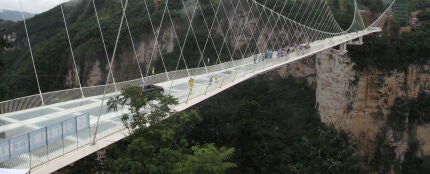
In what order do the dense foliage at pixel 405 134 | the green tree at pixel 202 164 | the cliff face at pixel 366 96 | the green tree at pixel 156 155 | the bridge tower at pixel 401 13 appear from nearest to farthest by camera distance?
1. the green tree at pixel 156 155
2. the green tree at pixel 202 164
3. the dense foliage at pixel 405 134
4. the cliff face at pixel 366 96
5. the bridge tower at pixel 401 13

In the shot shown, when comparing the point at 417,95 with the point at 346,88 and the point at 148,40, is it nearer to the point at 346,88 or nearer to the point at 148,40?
the point at 346,88

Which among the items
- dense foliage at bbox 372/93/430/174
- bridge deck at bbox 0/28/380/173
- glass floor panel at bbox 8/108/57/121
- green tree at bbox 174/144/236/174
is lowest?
dense foliage at bbox 372/93/430/174

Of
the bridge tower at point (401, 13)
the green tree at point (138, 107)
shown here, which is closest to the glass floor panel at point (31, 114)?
the green tree at point (138, 107)

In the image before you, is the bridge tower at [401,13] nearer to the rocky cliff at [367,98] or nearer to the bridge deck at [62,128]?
the rocky cliff at [367,98]

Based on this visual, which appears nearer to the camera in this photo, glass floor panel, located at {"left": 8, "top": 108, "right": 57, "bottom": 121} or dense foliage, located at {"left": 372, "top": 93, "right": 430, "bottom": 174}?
glass floor panel, located at {"left": 8, "top": 108, "right": 57, "bottom": 121}

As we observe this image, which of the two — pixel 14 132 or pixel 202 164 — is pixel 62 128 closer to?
pixel 14 132

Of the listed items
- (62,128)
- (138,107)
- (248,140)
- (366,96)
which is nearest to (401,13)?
(366,96)

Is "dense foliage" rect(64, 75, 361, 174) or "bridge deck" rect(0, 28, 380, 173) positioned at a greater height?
"bridge deck" rect(0, 28, 380, 173)

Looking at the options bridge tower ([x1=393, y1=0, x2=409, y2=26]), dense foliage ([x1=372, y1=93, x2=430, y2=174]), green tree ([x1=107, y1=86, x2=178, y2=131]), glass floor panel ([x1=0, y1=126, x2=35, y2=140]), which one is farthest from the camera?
bridge tower ([x1=393, y1=0, x2=409, y2=26])

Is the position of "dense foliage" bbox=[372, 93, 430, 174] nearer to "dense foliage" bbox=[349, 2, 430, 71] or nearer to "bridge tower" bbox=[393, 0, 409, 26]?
"dense foliage" bbox=[349, 2, 430, 71]

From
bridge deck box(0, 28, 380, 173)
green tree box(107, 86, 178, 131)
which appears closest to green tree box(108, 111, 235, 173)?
green tree box(107, 86, 178, 131)
